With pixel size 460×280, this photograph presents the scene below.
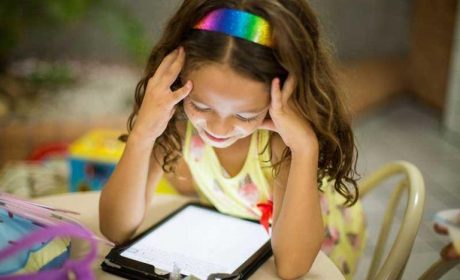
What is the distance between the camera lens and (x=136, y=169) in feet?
3.31

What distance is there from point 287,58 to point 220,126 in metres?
0.16

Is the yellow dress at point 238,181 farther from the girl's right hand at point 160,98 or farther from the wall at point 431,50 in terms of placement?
the wall at point 431,50

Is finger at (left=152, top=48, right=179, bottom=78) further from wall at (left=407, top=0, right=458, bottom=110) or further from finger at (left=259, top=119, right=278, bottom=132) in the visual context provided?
wall at (left=407, top=0, right=458, bottom=110)

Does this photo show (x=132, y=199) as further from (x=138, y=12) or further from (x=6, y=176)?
(x=138, y=12)

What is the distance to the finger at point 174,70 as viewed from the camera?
903 millimetres

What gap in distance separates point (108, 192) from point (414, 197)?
555mm

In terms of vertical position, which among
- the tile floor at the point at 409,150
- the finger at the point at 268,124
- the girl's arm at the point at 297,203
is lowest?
the tile floor at the point at 409,150

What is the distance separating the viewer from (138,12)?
3584mm

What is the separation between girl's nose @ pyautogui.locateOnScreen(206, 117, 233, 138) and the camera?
88 centimetres

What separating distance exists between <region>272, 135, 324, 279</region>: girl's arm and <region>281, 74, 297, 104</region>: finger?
0.33 feet

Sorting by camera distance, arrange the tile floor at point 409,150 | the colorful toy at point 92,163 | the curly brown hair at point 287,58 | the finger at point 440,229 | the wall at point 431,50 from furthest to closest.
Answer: the wall at point 431,50
the tile floor at point 409,150
the colorful toy at point 92,163
the finger at point 440,229
the curly brown hair at point 287,58

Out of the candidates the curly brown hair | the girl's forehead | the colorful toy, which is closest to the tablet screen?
the curly brown hair

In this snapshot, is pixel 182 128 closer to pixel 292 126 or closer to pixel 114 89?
pixel 292 126

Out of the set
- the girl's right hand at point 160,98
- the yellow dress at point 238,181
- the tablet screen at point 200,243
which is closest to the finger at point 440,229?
the yellow dress at point 238,181
